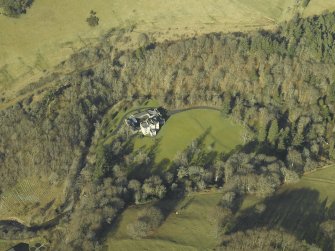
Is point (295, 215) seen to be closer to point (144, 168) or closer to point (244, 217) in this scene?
point (244, 217)

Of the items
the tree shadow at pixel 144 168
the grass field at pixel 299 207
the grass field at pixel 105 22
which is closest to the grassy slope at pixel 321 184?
the grass field at pixel 299 207

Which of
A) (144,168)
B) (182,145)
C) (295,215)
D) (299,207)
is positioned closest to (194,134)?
(182,145)

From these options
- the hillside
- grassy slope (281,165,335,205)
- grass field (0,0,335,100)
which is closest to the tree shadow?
the hillside

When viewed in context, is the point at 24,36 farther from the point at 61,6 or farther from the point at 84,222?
the point at 84,222

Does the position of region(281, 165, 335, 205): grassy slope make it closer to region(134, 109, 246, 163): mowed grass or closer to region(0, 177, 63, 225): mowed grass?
region(134, 109, 246, 163): mowed grass

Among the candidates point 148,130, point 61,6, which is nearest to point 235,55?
point 148,130

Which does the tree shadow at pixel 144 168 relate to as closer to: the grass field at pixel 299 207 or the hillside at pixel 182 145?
the hillside at pixel 182 145
